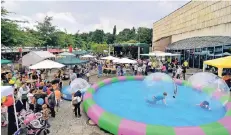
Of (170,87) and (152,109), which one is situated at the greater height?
(170,87)

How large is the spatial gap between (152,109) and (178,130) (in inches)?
119

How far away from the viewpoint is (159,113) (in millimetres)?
9242

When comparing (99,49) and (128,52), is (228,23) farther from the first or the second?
(99,49)

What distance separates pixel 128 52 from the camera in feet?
126

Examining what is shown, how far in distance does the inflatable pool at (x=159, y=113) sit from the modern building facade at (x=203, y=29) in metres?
10.7

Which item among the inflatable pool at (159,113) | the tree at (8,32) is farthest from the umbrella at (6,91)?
the tree at (8,32)

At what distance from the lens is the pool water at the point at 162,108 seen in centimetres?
859

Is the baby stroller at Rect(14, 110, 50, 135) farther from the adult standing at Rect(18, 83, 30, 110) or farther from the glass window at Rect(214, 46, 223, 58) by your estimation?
the glass window at Rect(214, 46, 223, 58)

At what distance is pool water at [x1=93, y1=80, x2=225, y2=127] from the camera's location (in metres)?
8.59

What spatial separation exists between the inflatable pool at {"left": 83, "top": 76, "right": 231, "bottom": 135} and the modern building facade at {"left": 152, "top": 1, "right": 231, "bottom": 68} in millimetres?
10748

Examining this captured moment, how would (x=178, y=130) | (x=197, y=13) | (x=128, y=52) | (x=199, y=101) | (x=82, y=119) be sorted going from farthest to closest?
(x=128, y=52) → (x=197, y=13) → (x=199, y=101) → (x=82, y=119) → (x=178, y=130)

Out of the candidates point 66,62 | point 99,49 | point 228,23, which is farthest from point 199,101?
point 99,49

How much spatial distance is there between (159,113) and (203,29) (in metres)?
21.4

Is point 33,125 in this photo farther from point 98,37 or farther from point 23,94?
point 98,37
